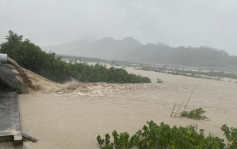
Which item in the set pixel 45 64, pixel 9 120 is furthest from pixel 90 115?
pixel 45 64

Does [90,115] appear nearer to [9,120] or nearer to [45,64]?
[9,120]

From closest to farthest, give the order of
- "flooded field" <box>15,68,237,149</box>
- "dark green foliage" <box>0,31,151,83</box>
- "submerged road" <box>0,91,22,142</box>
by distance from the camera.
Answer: "submerged road" <box>0,91,22,142</box> < "flooded field" <box>15,68,237,149</box> < "dark green foliage" <box>0,31,151,83</box>

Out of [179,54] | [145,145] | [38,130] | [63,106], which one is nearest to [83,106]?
[63,106]

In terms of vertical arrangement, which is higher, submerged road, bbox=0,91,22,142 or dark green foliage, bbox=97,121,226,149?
submerged road, bbox=0,91,22,142

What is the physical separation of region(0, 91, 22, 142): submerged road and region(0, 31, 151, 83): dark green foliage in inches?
250

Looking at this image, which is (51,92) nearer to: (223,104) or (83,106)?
(83,106)

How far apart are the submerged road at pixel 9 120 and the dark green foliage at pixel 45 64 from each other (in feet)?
20.8

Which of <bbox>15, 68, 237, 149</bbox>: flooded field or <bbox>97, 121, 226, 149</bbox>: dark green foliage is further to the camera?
<bbox>15, 68, 237, 149</bbox>: flooded field

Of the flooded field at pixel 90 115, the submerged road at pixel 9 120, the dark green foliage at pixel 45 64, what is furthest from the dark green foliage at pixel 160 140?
the dark green foliage at pixel 45 64

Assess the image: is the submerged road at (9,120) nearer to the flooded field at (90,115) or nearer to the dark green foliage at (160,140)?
the flooded field at (90,115)

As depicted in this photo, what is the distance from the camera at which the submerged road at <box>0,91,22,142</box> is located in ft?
16.8

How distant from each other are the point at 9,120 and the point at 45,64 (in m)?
9.53

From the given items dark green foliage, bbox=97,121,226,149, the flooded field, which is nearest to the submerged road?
the flooded field

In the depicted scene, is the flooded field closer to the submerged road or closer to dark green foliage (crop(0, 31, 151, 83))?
the submerged road
